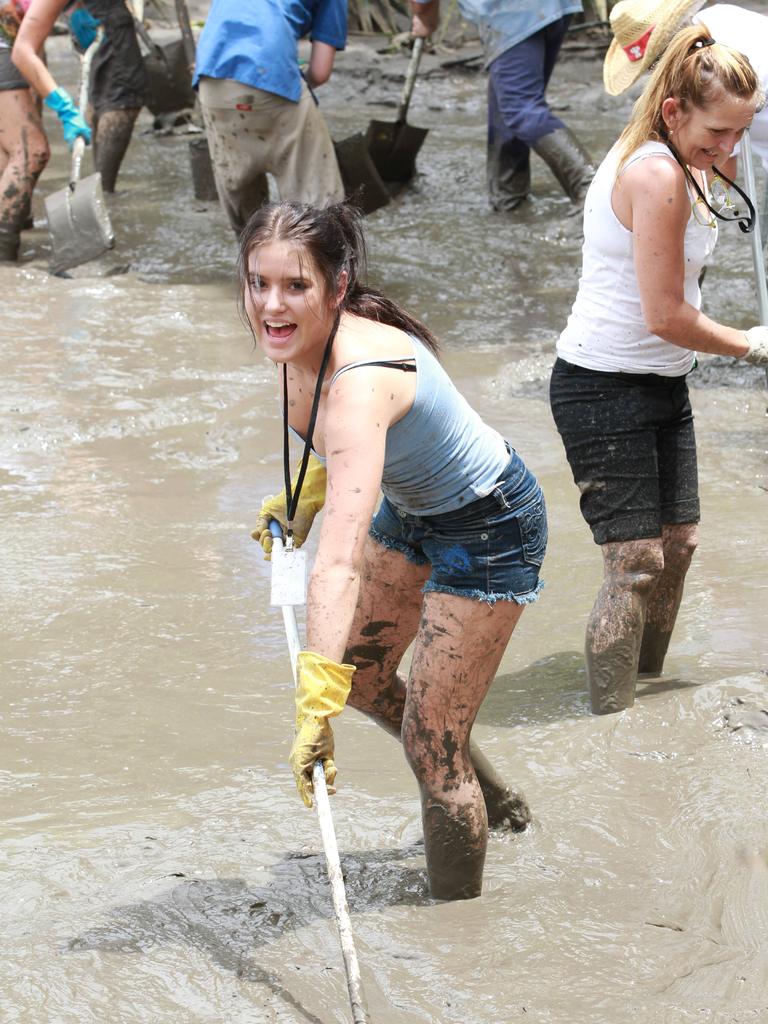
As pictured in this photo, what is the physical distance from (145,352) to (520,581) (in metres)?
3.95

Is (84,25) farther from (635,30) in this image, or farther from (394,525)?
(394,525)

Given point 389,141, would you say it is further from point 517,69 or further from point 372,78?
point 372,78

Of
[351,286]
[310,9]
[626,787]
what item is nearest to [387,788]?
[626,787]

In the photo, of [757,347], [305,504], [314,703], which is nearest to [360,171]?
[757,347]

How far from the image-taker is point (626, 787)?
2.96 metres

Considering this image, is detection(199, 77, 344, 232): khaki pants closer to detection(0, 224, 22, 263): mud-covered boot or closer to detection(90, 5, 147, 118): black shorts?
detection(0, 224, 22, 263): mud-covered boot

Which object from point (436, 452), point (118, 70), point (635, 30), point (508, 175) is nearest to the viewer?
point (436, 452)

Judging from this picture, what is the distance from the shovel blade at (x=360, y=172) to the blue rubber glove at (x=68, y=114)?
143cm

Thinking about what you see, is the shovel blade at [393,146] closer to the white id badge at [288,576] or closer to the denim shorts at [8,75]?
the denim shorts at [8,75]

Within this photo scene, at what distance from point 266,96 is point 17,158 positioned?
5.86ft

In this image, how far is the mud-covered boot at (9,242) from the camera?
7.36 metres

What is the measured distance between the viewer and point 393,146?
826cm

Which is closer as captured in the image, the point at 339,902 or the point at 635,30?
the point at 339,902

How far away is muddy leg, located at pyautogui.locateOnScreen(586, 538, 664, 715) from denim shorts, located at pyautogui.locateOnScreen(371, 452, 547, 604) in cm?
72
